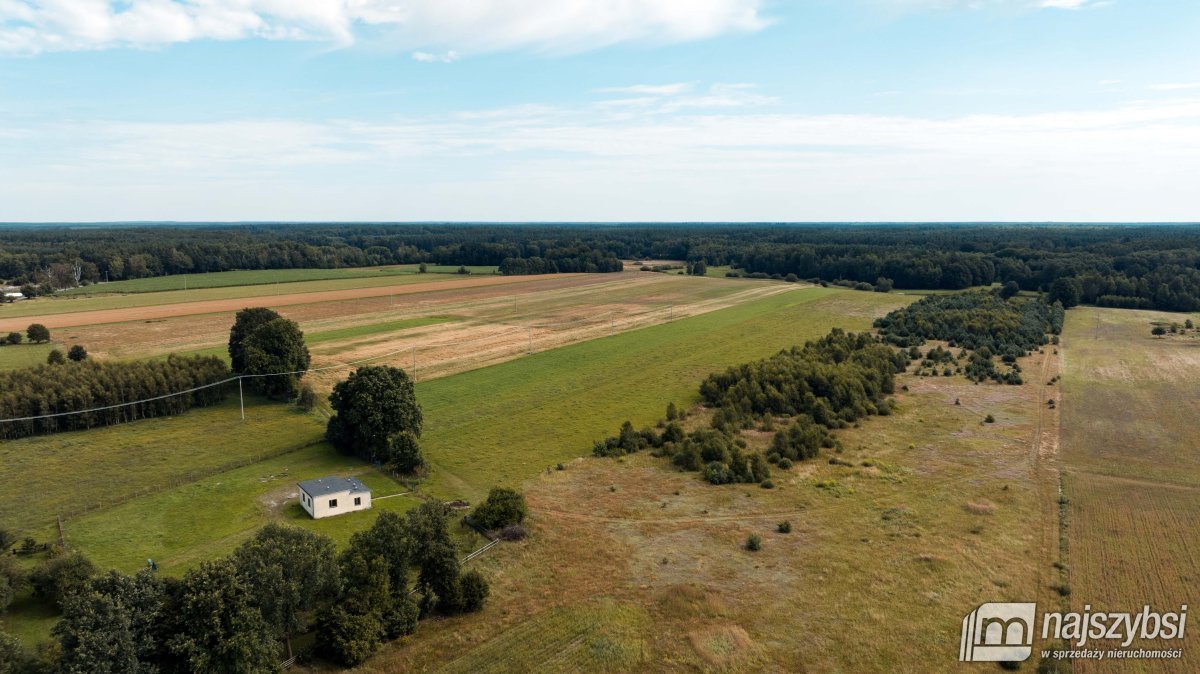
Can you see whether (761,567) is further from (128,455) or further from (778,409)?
(128,455)

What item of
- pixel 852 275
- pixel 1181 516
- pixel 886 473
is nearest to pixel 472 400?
pixel 886 473

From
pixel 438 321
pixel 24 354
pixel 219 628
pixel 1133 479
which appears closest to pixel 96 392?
pixel 24 354

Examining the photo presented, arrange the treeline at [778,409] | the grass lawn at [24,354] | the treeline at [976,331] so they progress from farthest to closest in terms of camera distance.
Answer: the treeline at [976,331], the grass lawn at [24,354], the treeline at [778,409]

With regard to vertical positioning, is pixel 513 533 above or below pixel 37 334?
below

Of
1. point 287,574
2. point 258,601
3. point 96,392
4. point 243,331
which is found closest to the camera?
point 258,601

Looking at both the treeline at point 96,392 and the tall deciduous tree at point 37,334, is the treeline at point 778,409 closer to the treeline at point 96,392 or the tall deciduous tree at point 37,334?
the treeline at point 96,392

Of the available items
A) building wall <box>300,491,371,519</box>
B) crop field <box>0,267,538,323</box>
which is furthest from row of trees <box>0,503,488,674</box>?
crop field <box>0,267,538,323</box>

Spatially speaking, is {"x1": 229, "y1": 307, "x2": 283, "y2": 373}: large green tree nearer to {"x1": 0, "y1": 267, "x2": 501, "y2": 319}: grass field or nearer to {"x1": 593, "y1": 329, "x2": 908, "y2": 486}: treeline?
{"x1": 593, "y1": 329, "x2": 908, "y2": 486}: treeline

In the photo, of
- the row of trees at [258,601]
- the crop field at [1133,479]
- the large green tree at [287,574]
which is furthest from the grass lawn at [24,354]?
the crop field at [1133,479]
